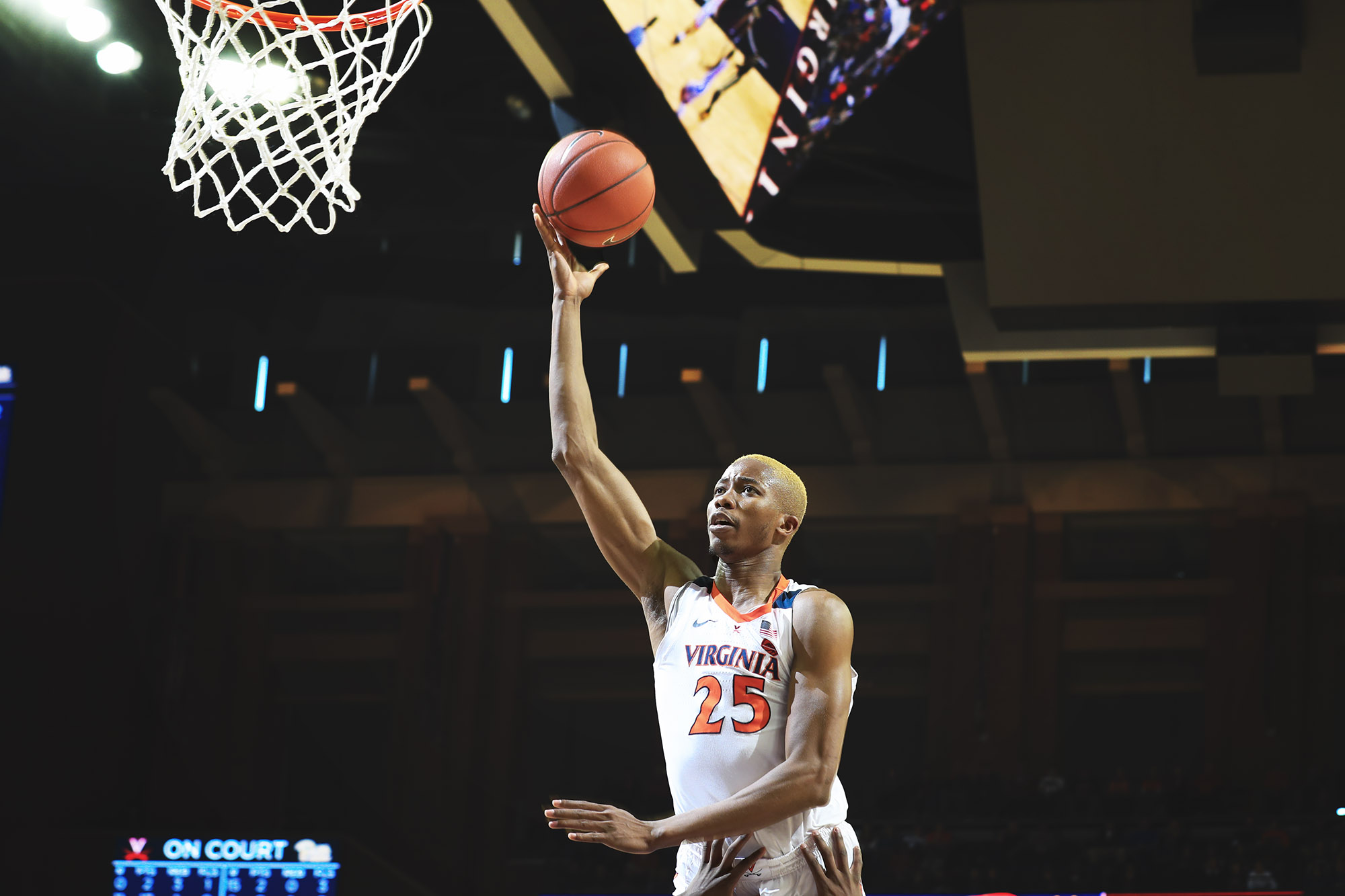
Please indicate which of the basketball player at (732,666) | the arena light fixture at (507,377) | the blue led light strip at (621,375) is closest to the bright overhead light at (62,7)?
the arena light fixture at (507,377)

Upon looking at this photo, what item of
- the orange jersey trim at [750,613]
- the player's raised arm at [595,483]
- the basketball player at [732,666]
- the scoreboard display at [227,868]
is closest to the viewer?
the basketball player at [732,666]

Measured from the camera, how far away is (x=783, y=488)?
2.93 meters

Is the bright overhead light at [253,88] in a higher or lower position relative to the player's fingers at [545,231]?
higher

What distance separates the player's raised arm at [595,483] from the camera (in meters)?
2.96

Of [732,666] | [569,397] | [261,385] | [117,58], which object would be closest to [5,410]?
[261,385]

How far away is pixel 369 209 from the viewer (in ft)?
38.5

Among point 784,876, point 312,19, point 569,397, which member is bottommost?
→ point 784,876

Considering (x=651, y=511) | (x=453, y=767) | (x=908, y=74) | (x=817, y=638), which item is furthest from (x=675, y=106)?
(x=453, y=767)

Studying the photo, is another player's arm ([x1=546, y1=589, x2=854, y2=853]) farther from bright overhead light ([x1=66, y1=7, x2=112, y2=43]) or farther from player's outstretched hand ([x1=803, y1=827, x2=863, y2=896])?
bright overhead light ([x1=66, y1=7, x2=112, y2=43])

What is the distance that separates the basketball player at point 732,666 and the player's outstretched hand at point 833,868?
0.08 ft

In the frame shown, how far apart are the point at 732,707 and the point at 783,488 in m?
0.46

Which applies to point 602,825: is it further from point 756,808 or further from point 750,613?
point 750,613

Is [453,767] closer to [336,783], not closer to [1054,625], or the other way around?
[336,783]

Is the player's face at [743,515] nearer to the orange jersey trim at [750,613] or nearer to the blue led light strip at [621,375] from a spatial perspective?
the orange jersey trim at [750,613]
